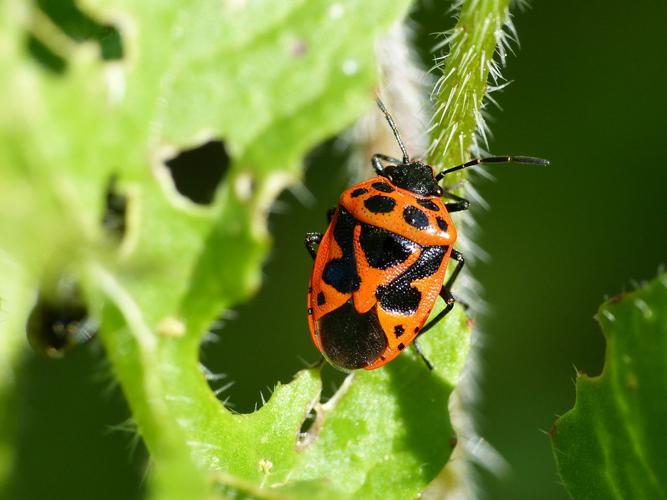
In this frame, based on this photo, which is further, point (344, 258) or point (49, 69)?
point (344, 258)

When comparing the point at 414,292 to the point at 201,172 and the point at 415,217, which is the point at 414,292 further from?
the point at 201,172

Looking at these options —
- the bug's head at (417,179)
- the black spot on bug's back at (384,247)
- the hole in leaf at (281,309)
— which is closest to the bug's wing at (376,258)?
the black spot on bug's back at (384,247)

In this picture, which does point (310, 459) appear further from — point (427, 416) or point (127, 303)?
point (127, 303)

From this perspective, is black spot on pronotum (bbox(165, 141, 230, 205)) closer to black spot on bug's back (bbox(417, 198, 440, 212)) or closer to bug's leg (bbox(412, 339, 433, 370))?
black spot on bug's back (bbox(417, 198, 440, 212))

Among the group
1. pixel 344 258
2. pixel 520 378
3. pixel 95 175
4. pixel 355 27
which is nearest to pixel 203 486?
pixel 95 175

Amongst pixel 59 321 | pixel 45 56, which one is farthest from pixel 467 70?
pixel 59 321

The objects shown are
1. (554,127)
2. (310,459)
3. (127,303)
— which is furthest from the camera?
(554,127)

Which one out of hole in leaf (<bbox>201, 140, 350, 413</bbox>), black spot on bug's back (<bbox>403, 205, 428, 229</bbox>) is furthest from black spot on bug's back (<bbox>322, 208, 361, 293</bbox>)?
hole in leaf (<bbox>201, 140, 350, 413</bbox>)

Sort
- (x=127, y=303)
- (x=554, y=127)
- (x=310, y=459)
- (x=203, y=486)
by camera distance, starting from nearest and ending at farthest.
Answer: (x=203, y=486) → (x=127, y=303) → (x=310, y=459) → (x=554, y=127)
